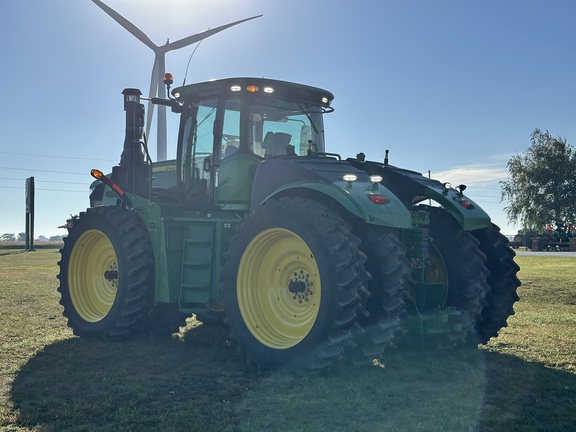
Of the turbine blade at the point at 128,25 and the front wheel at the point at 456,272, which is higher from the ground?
the turbine blade at the point at 128,25

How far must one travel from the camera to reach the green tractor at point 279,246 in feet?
19.3

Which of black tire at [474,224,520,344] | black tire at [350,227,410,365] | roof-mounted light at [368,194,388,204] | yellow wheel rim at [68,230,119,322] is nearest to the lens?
black tire at [350,227,410,365]

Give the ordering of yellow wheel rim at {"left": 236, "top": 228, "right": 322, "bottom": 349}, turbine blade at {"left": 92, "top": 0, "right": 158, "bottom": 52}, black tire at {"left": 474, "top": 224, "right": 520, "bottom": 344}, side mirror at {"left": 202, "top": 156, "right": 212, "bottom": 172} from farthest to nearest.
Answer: turbine blade at {"left": 92, "top": 0, "right": 158, "bottom": 52} < side mirror at {"left": 202, "top": 156, "right": 212, "bottom": 172} < black tire at {"left": 474, "top": 224, "right": 520, "bottom": 344} < yellow wheel rim at {"left": 236, "top": 228, "right": 322, "bottom": 349}

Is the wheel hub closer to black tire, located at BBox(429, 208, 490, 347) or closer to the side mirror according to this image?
black tire, located at BBox(429, 208, 490, 347)

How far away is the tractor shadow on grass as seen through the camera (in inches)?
184

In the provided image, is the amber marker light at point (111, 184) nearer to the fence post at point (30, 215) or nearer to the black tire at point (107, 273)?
the black tire at point (107, 273)

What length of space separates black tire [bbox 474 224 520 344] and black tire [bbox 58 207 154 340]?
4.14 metres

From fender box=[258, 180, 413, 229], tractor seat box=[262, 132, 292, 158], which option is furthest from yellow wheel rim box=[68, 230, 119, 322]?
fender box=[258, 180, 413, 229]

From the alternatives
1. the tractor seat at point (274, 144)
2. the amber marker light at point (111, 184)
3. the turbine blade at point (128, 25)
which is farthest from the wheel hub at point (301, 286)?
the turbine blade at point (128, 25)

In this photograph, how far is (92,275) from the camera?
29.4 ft

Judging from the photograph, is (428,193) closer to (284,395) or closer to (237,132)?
(237,132)

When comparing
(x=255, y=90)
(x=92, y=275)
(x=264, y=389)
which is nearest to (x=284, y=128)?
(x=255, y=90)

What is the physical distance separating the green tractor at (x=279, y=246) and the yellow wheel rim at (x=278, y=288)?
0.02 metres

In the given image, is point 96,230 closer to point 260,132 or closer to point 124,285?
point 124,285
